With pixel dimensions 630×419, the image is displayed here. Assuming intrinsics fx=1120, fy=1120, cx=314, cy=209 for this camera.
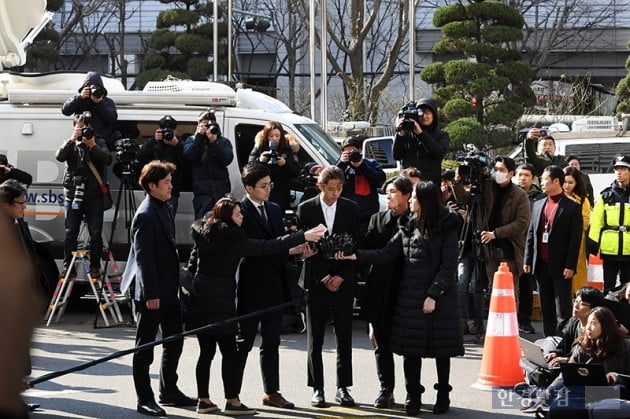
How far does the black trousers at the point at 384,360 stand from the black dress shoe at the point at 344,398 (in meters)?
0.28

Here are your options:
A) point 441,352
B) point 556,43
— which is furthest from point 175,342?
point 556,43

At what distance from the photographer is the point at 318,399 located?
8703mm

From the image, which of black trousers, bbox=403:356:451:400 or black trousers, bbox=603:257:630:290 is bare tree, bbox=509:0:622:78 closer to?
black trousers, bbox=603:257:630:290

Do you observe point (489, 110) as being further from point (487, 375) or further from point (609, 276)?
point (487, 375)

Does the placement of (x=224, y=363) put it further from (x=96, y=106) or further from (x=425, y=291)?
(x=96, y=106)

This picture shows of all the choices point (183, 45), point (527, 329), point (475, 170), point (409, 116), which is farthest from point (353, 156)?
point (183, 45)

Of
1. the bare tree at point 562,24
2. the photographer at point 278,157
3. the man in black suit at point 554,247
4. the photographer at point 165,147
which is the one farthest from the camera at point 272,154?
the bare tree at point 562,24

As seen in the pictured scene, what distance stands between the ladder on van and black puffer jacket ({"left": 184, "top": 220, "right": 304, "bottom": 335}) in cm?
437

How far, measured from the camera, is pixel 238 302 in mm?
8719

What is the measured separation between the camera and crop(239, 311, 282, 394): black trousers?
28.1ft

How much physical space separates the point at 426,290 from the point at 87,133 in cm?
552

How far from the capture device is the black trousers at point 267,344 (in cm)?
857

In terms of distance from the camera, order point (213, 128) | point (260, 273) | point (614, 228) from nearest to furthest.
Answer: point (260, 273)
point (614, 228)
point (213, 128)

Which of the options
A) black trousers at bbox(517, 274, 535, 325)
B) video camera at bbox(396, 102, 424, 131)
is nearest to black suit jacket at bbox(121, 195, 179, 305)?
video camera at bbox(396, 102, 424, 131)
